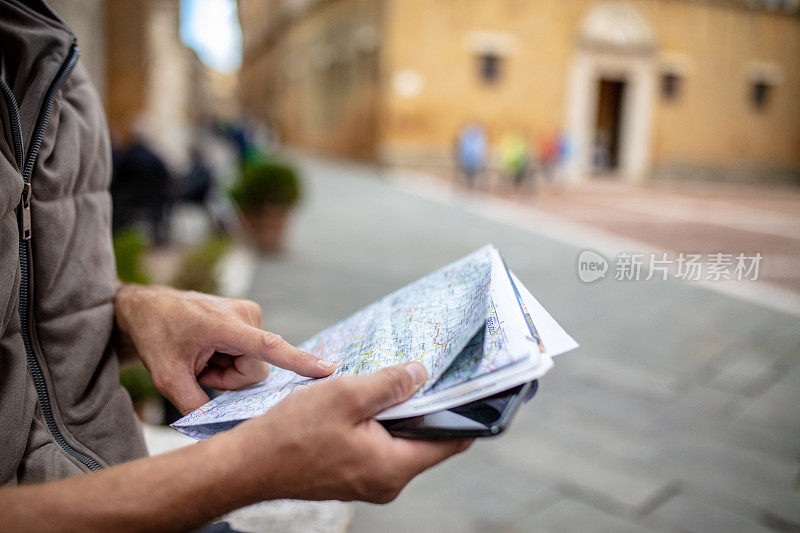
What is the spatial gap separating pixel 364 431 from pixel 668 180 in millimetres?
22798

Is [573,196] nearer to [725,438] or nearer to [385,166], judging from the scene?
[385,166]

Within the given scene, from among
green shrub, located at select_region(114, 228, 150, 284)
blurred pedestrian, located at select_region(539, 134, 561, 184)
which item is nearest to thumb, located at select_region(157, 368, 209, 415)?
green shrub, located at select_region(114, 228, 150, 284)

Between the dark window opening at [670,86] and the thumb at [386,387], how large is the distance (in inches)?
880

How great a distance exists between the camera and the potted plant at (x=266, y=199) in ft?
22.3

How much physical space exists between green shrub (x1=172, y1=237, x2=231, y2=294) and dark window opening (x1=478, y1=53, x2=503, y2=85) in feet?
56.0

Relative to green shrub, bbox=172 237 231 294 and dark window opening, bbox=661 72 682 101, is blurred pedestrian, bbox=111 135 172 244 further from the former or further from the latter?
dark window opening, bbox=661 72 682 101

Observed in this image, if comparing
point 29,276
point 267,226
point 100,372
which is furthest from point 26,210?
point 267,226

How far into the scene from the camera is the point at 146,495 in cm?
75

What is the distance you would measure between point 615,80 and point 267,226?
1785 cm

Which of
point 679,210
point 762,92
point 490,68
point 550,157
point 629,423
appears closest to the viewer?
point 629,423

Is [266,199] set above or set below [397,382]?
below

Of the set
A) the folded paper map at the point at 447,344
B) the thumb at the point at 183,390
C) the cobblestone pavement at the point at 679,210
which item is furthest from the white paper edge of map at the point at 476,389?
the cobblestone pavement at the point at 679,210

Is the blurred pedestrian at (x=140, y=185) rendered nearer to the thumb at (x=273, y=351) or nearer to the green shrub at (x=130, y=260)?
the green shrub at (x=130, y=260)

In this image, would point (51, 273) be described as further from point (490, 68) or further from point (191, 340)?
point (490, 68)
